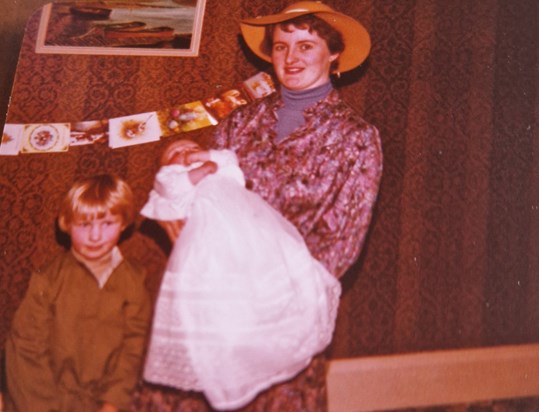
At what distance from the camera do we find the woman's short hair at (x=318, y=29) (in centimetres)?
188

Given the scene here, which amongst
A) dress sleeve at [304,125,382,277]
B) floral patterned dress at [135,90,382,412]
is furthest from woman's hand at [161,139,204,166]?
dress sleeve at [304,125,382,277]

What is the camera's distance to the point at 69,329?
5.48 feet

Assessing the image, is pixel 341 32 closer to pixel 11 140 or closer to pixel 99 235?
pixel 99 235

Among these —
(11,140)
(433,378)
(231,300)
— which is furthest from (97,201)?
(433,378)

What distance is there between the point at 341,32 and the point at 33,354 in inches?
51.2

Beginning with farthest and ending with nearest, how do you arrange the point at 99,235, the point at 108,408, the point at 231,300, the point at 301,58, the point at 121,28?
the point at 121,28 → the point at 301,58 → the point at 99,235 → the point at 108,408 → the point at 231,300

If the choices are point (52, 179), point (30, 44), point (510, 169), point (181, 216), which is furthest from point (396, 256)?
point (30, 44)

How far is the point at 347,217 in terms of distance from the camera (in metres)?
1.75

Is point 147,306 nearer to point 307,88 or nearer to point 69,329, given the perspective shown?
point 69,329

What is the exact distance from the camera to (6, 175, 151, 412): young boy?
164 centimetres

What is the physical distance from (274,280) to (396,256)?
1.67 ft

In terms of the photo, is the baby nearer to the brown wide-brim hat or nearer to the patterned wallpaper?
the patterned wallpaper

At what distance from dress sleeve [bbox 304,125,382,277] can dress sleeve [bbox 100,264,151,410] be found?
49 cm

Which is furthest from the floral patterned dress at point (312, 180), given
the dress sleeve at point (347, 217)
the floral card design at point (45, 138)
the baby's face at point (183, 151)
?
the floral card design at point (45, 138)
